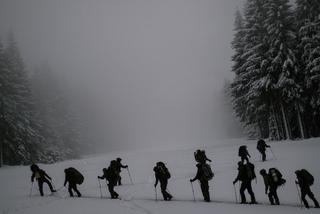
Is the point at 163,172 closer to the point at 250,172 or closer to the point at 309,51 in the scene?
the point at 250,172

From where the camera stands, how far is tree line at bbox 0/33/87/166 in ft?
114

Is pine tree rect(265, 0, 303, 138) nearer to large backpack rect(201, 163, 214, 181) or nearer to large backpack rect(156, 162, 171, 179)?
large backpack rect(201, 163, 214, 181)

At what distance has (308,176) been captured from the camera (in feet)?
34.7

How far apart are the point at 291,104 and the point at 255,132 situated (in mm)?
18909

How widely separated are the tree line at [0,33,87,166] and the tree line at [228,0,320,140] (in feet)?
90.0

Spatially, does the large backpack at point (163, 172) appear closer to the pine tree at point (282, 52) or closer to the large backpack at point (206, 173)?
the large backpack at point (206, 173)

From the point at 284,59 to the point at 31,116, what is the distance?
112 feet

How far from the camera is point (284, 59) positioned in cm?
3120

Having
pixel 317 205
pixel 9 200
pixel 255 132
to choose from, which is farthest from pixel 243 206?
pixel 255 132

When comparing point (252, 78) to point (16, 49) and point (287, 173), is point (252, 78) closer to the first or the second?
point (287, 173)

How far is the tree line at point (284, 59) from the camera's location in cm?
2995

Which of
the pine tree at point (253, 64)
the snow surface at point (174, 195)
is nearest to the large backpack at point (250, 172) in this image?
the snow surface at point (174, 195)

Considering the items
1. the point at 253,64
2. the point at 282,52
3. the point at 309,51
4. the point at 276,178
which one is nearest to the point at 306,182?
the point at 276,178

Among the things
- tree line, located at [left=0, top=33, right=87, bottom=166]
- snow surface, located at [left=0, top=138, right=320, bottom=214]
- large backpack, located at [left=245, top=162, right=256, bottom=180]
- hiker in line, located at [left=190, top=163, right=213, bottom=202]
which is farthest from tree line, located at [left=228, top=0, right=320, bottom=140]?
tree line, located at [left=0, top=33, right=87, bottom=166]
